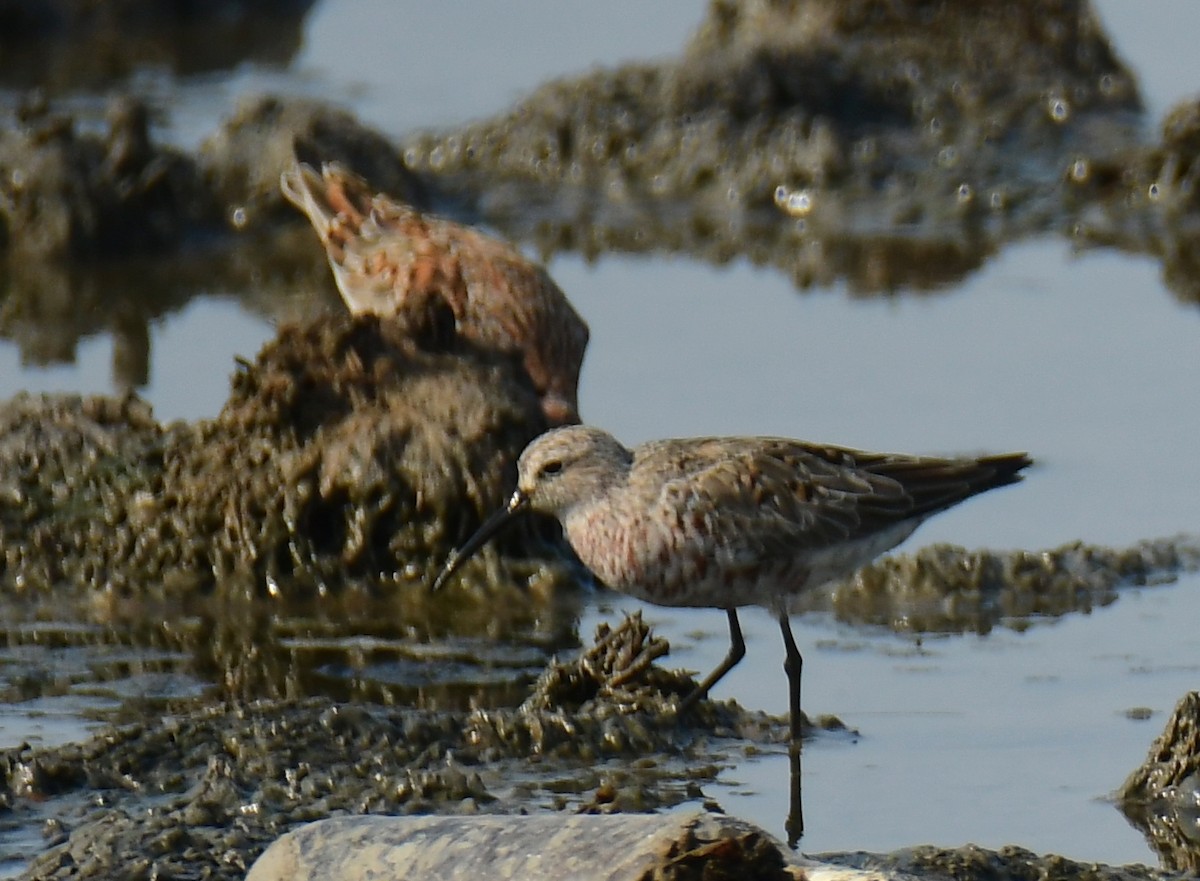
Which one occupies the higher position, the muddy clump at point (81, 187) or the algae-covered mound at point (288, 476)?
the muddy clump at point (81, 187)

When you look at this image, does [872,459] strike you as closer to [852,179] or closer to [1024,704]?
[1024,704]

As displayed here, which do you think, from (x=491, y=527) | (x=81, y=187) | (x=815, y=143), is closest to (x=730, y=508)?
(x=491, y=527)

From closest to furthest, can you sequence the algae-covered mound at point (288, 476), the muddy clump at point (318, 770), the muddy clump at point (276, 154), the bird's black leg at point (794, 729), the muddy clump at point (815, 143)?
1. the muddy clump at point (318, 770)
2. the bird's black leg at point (794, 729)
3. the algae-covered mound at point (288, 476)
4. the muddy clump at point (276, 154)
5. the muddy clump at point (815, 143)

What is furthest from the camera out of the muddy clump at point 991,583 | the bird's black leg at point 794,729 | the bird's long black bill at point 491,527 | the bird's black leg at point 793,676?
the muddy clump at point 991,583

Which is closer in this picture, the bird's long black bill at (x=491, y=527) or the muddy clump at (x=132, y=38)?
the bird's long black bill at (x=491, y=527)

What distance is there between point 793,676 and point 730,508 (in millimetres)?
513

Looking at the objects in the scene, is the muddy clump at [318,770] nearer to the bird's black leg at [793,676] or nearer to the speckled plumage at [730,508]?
the bird's black leg at [793,676]

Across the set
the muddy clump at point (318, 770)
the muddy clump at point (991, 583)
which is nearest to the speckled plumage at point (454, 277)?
the muddy clump at point (991, 583)

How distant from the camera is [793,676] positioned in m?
6.80

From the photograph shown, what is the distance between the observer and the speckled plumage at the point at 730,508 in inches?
269

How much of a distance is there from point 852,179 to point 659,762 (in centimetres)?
870

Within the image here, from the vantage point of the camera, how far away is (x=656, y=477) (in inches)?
275

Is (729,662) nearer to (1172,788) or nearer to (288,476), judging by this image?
(1172,788)

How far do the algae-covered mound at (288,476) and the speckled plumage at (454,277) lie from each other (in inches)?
13.6
